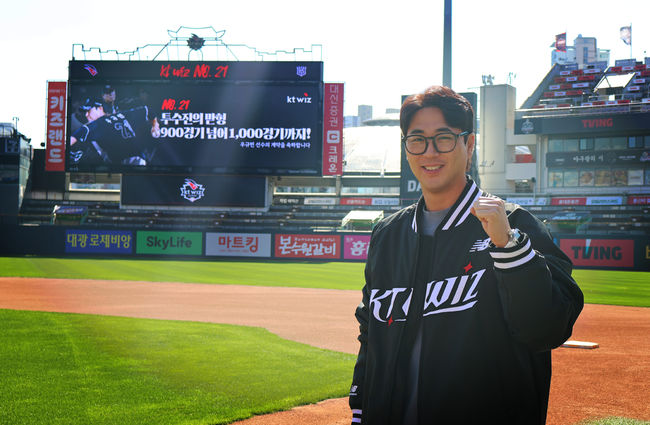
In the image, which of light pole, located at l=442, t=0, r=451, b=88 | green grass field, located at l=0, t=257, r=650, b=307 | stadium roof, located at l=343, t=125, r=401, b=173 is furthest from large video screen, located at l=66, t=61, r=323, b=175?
light pole, located at l=442, t=0, r=451, b=88

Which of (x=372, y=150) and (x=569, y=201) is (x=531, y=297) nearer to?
(x=569, y=201)

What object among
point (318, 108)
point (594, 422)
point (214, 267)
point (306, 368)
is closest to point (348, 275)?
point (214, 267)

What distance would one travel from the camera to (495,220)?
7.02ft

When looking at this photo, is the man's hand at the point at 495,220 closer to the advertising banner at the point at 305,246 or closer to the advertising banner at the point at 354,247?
the advertising banner at the point at 354,247

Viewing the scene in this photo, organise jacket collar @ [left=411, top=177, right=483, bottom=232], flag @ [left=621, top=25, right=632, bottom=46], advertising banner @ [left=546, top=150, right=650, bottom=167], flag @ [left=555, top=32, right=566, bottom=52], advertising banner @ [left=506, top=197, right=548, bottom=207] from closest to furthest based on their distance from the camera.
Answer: jacket collar @ [left=411, top=177, right=483, bottom=232], advertising banner @ [left=506, top=197, right=548, bottom=207], advertising banner @ [left=546, top=150, right=650, bottom=167], flag @ [left=621, top=25, right=632, bottom=46], flag @ [left=555, top=32, right=566, bottom=52]

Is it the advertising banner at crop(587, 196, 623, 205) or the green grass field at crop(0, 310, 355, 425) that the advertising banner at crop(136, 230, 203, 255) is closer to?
the advertising banner at crop(587, 196, 623, 205)

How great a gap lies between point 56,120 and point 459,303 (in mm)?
40180

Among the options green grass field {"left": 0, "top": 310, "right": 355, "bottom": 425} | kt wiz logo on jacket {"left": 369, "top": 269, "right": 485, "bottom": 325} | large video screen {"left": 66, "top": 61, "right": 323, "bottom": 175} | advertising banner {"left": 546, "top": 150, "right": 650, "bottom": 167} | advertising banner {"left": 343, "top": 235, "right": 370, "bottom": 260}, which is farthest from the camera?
advertising banner {"left": 546, "top": 150, "right": 650, "bottom": 167}

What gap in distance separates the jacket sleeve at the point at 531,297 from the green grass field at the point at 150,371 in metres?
3.78

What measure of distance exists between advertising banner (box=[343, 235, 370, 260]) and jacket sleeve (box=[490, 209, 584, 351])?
32394 mm

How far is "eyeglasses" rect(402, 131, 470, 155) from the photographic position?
2.57 meters

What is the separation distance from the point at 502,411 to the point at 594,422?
375 cm

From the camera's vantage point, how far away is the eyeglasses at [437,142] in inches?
101

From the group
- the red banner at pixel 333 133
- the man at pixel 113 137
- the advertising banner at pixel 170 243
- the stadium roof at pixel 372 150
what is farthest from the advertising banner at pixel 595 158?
the man at pixel 113 137
